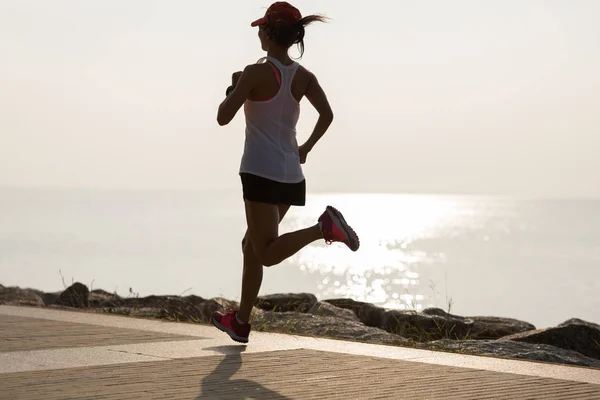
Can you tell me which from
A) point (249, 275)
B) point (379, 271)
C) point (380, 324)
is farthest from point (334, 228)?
point (379, 271)

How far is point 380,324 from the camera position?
10.7 metres

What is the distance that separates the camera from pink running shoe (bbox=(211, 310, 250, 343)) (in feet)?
23.2

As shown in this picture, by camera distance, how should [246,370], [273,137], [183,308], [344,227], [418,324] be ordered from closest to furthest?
[246,370]
[344,227]
[273,137]
[418,324]
[183,308]

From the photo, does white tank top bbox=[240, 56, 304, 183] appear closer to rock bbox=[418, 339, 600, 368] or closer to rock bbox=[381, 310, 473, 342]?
rock bbox=[418, 339, 600, 368]

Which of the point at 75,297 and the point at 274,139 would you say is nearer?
the point at 274,139

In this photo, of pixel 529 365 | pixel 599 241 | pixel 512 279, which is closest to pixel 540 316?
pixel 512 279

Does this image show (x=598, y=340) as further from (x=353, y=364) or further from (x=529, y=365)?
(x=353, y=364)

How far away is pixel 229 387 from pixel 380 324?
5.37 metres

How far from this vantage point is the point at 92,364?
609 centimetres

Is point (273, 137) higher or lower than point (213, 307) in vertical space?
higher

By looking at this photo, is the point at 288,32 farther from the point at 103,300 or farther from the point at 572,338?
the point at 103,300

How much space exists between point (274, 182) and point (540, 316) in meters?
40.5

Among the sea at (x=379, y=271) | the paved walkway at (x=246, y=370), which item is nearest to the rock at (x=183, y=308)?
the paved walkway at (x=246, y=370)

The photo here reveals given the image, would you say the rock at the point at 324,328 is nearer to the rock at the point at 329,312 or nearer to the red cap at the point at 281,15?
the rock at the point at 329,312
